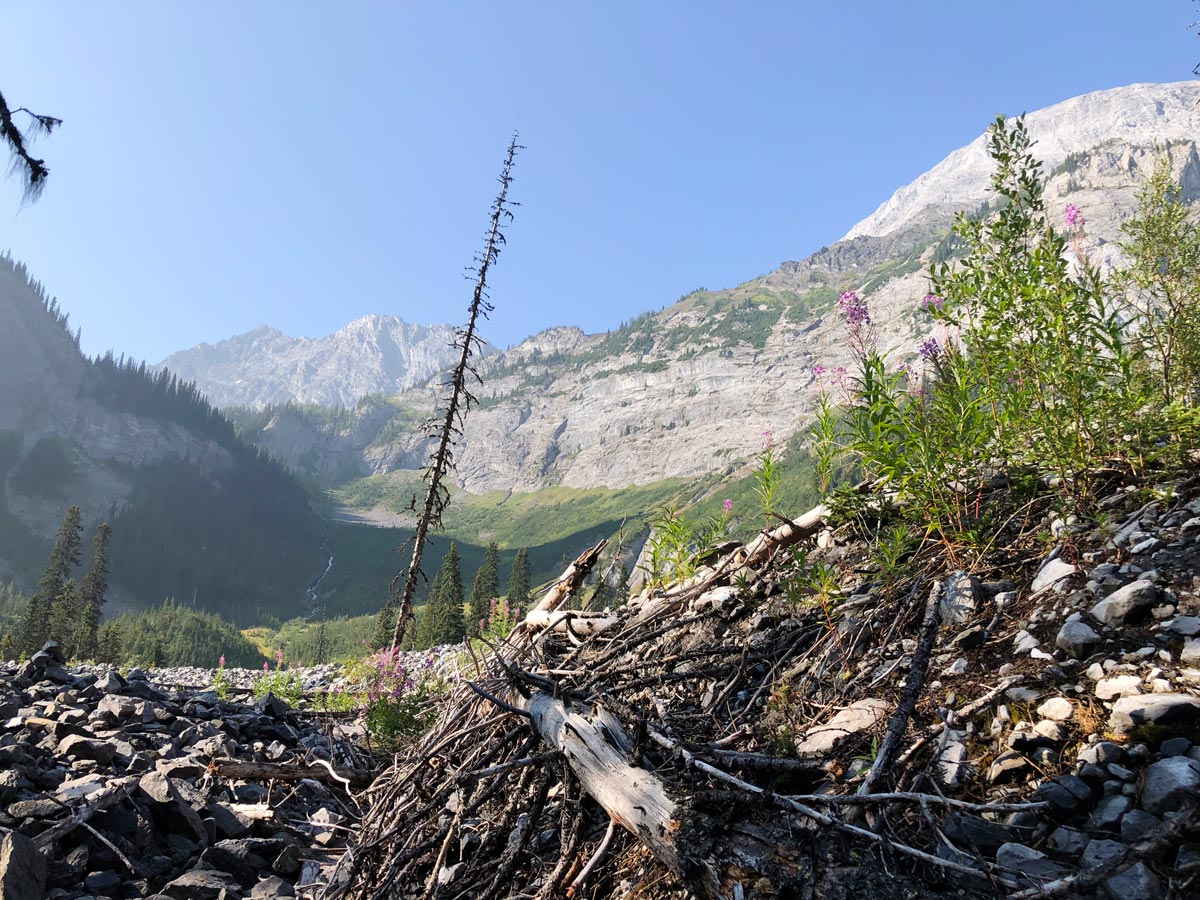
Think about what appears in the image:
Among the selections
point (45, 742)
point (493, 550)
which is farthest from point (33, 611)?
point (45, 742)

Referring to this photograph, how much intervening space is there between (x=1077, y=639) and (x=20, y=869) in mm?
6422

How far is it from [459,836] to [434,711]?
415 centimetres

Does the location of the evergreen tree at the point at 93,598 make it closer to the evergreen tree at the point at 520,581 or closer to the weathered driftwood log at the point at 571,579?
the evergreen tree at the point at 520,581

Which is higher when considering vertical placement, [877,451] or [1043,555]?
[877,451]

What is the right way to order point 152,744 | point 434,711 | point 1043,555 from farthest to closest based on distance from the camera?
point 434,711
point 152,744
point 1043,555

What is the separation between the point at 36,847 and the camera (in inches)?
171

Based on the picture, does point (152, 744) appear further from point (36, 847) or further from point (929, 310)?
point (929, 310)

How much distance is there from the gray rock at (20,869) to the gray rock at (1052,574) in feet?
21.4

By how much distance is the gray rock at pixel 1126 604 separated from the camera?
325 cm

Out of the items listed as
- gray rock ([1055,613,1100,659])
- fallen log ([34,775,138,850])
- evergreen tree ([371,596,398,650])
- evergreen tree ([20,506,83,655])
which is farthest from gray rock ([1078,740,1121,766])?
evergreen tree ([20,506,83,655])

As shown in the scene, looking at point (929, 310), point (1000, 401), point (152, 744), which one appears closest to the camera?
point (1000, 401)

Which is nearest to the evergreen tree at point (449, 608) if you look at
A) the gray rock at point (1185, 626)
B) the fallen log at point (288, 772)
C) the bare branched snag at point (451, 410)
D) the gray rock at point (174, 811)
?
the bare branched snag at point (451, 410)

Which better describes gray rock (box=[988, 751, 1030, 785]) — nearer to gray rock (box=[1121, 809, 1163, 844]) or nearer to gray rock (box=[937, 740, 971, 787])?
gray rock (box=[937, 740, 971, 787])

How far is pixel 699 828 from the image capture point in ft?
8.82
